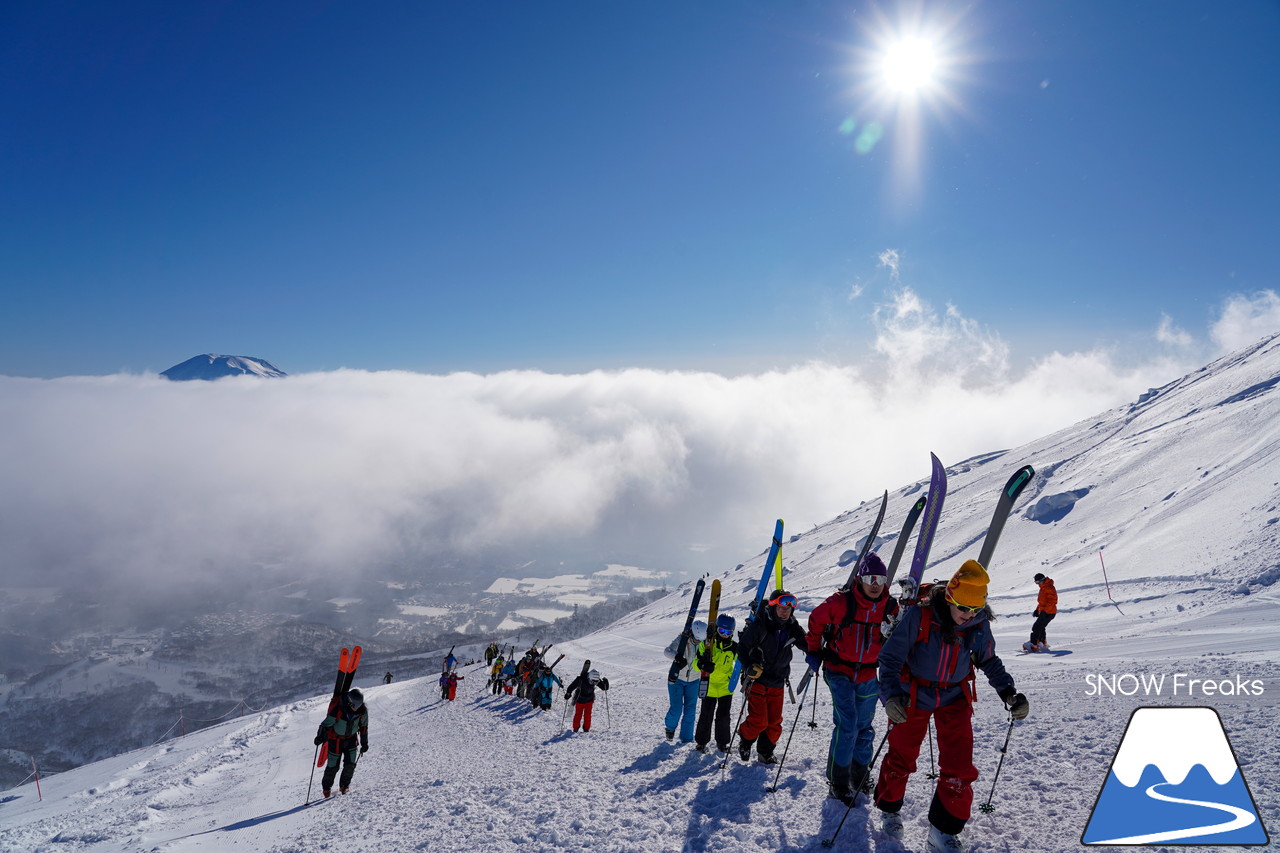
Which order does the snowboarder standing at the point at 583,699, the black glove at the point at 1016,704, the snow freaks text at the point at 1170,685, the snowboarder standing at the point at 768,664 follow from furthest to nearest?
the snowboarder standing at the point at 583,699, the snow freaks text at the point at 1170,685, the snowboarder standing at the point at 768,664, the black glove at the point at 1016,704

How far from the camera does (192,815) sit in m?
11.7

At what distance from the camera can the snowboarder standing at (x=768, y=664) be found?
7.79 m

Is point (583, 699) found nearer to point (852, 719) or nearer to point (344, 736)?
point (344, 736)

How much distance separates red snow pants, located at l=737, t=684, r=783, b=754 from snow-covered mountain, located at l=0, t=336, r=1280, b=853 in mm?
446

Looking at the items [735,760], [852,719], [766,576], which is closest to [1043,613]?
[766,576]

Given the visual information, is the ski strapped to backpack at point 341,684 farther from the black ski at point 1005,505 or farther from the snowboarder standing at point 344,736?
the black ski at point 1005,505

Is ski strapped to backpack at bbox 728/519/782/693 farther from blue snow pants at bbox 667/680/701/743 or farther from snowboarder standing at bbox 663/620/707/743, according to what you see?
blue snow pants at bbox 667/680/701/743

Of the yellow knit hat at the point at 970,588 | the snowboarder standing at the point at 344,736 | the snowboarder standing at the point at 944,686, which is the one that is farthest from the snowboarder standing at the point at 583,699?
the yellow knit hat at the point at 970,588

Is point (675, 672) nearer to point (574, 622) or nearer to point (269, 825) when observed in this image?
point (269, 825)

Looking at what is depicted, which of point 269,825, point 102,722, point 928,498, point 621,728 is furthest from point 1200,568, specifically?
point 102,722

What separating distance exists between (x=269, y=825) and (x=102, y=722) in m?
221

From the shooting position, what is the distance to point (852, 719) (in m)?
6.43

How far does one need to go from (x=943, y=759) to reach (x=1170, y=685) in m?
7.28

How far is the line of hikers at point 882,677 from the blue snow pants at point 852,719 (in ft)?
0.04
